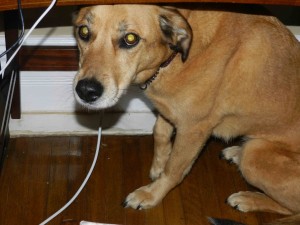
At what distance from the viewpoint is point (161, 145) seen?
2650 mm

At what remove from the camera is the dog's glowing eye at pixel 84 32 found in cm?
185

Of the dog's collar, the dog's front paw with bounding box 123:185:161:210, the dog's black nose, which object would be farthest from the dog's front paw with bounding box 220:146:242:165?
the dog's black nose

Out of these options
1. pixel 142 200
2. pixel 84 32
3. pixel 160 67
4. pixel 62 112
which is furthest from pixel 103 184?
pixel 84 32

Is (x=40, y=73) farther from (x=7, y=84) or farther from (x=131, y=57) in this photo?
(x=131, y=57)

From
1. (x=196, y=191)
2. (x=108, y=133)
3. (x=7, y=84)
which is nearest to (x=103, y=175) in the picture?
(x=108, y=133)

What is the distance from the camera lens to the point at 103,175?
2764mm

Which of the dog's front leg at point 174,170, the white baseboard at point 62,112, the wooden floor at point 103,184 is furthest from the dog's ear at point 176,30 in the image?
the wooden floor at point 103,184

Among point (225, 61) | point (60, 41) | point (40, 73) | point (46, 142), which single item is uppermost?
point (225, 61)

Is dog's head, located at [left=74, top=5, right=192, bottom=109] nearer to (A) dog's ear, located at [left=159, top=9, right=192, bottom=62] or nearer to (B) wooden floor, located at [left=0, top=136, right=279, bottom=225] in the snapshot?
(A) dog's ear, located at [left=159, top=9, right=192, bottom=62]

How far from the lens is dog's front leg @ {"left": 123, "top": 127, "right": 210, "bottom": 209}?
2.30 meters

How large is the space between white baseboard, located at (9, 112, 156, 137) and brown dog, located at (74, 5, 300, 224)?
573 mm

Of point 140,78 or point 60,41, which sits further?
point 60,41

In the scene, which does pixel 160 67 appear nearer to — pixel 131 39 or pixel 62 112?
pixel 131 39

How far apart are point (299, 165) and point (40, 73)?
4.85 ft
